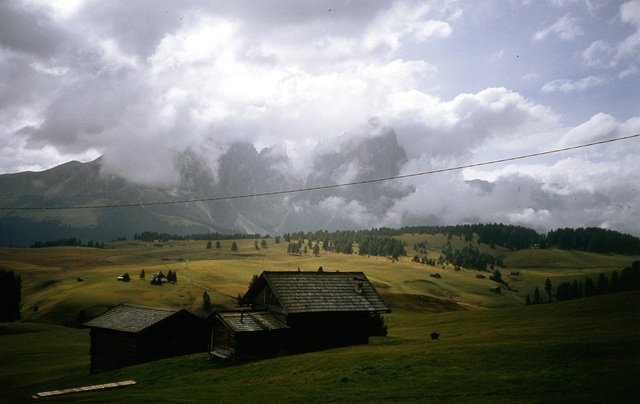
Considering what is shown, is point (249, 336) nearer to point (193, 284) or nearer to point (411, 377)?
point (411, 377)

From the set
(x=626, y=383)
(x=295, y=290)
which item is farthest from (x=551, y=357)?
(x=295, y=290)

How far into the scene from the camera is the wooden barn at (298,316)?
31797mm

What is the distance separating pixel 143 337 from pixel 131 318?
4191 millimetres

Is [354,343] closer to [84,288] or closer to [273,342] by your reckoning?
[273,342]

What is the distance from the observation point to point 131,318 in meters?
39.2

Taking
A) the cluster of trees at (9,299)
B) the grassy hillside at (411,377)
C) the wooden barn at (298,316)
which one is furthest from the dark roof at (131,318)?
the cluster of trees at (9,299)

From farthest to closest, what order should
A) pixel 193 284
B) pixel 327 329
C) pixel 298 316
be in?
1. pixel 193 284
2. pixel 327 329
3. pixel 298 316

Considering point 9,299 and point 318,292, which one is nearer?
point 318,292

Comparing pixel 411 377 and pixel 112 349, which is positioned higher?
pixel 411 377

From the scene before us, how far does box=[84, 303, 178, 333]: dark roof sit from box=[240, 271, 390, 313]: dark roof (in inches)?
348

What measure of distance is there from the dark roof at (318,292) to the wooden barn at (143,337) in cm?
706

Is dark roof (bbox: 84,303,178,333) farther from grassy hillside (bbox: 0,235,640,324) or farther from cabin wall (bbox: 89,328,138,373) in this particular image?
grassy hillside (bbox: 0,235,640,324)

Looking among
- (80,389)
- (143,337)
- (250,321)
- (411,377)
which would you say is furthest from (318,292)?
(80,389)

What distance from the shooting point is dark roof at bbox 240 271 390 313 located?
3344cm
